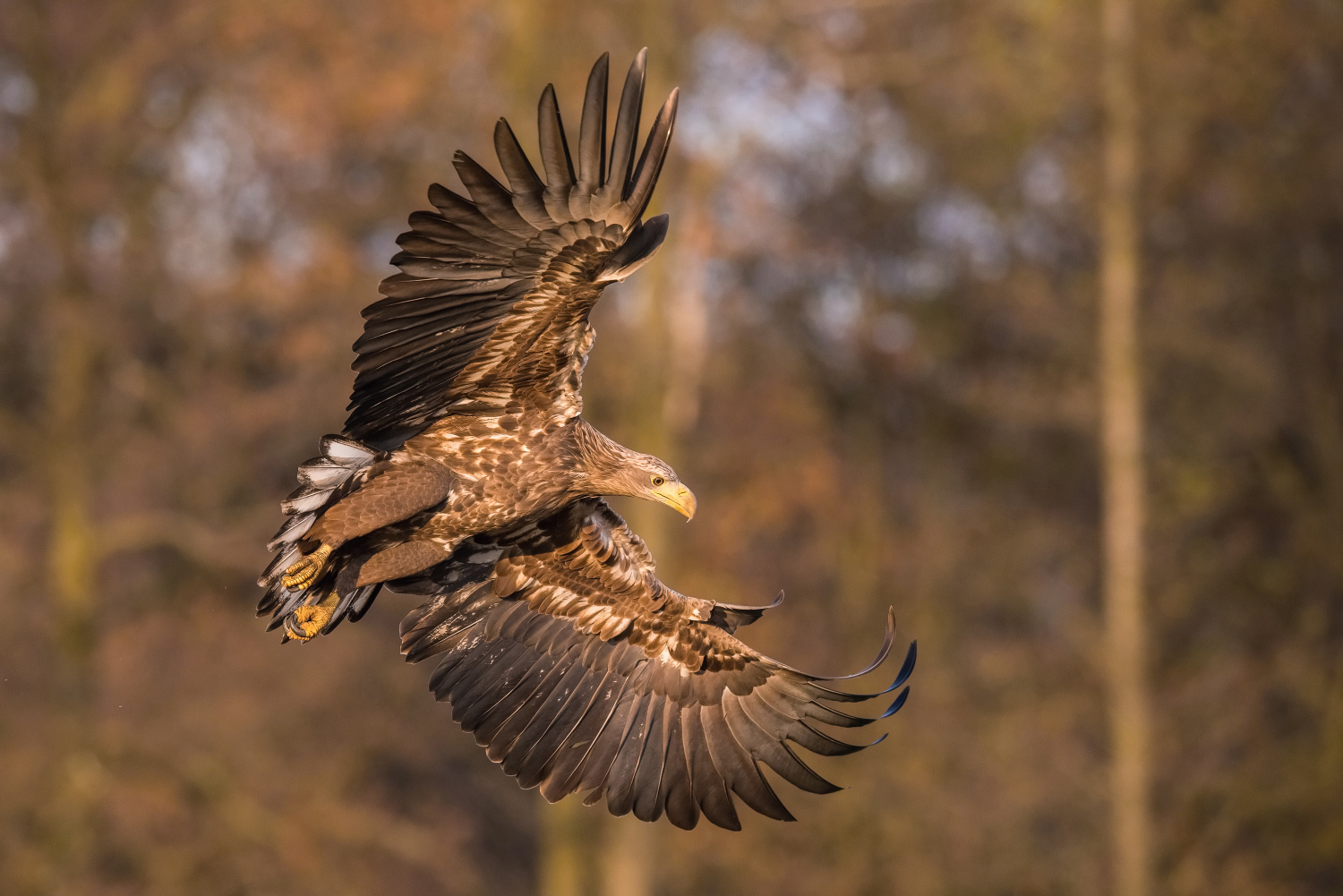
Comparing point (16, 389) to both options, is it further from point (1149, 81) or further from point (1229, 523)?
point (1229, 523)

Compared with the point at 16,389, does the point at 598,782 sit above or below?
below

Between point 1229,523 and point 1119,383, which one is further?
point 1229,523

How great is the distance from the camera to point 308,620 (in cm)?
639

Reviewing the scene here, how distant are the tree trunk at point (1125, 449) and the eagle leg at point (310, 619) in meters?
9.47

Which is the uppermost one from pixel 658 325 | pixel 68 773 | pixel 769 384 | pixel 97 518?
pixel 769 384

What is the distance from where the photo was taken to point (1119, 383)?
14578 mm

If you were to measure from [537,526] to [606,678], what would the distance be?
2.19 feet

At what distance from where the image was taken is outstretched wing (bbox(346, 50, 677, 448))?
5.29 metres

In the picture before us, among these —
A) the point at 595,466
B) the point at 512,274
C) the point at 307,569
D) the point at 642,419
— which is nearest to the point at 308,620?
the point at 307,569

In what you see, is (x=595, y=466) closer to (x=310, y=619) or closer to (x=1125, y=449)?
(x=310, y=619)

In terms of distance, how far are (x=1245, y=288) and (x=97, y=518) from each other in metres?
11.7

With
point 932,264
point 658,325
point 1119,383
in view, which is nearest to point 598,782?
point 658,325

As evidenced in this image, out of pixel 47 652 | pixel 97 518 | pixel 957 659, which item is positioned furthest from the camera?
pixel 957 659

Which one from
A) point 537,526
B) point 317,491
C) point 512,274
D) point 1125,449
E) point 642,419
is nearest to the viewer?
point 512,274
